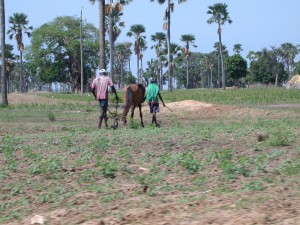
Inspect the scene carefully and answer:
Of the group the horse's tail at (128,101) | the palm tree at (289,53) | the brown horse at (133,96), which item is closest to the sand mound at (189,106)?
the brown horse at (133,96)

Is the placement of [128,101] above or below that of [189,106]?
above

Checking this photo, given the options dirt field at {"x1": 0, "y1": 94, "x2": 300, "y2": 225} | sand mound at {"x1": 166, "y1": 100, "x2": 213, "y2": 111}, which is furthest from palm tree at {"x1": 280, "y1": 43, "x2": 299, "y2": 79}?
dirt field at {"x1": 0, "y1": 94, "x2": 300, "y2": 225}

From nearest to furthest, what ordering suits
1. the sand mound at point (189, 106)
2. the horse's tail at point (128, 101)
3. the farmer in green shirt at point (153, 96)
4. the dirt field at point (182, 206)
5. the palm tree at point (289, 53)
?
1. the dirt field at point (182, 206)
2. the horse's tail at point (128, 101)
3. the farmer in green shirt at point (153, 96)
4. the sand mound at point (189, 106)
5. the palm tree at point (289, 53)

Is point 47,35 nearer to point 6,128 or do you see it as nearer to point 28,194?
point 6,128

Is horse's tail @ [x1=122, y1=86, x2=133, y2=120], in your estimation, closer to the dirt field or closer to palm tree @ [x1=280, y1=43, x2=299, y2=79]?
the dirt field

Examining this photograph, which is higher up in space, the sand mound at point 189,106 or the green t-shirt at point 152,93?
the green t-shirt at point 152,93

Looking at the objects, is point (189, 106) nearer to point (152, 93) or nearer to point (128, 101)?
point (152, 93)

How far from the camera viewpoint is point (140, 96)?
56.5 ft

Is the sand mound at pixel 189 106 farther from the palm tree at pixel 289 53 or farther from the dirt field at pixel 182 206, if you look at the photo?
the palm tree at pixel 289 53

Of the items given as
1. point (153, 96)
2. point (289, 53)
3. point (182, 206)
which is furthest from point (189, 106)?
point (289, 53)

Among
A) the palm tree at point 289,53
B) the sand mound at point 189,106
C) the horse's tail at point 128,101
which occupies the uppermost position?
the palm tree at point 289,53

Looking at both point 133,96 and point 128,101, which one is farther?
point 133,96

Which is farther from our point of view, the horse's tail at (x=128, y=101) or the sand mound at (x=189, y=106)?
the sand mound at (x=189, y=106)

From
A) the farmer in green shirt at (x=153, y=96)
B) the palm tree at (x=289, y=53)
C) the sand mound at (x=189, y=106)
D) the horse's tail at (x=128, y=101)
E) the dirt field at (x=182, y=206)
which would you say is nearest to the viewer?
the dirt field at (x=182, y=206)
